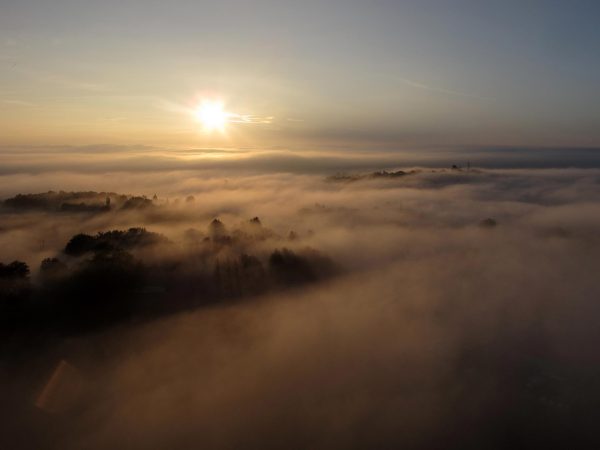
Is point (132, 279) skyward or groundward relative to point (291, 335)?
skyward

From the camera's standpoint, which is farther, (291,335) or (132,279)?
(132,279)

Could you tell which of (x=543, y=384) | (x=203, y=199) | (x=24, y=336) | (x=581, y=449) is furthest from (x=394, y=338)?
(x=203, y=199)

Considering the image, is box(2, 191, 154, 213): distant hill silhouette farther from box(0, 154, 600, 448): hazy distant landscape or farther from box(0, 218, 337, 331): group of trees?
box(0, 218, 337, 331): group of trees

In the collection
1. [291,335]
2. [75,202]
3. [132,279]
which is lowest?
[291,335]

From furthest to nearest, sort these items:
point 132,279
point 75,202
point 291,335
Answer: point 75,202, point 132,279, point 291,335

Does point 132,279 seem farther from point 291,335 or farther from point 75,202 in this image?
point 75,202

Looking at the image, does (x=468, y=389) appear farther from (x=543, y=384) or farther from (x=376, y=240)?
(x=376, y=240)

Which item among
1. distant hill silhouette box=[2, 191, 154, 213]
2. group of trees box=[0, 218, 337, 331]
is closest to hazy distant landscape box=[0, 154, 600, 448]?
group of trees box=[0, 218, 337, 331]

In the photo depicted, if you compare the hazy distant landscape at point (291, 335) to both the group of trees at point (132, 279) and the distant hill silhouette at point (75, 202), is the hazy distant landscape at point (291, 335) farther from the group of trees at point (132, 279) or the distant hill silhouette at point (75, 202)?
the distant hill silhouette at point (75, 202)

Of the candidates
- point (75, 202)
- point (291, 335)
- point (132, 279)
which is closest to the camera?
point (291, 335)

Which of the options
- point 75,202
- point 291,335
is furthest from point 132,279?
point 75,202

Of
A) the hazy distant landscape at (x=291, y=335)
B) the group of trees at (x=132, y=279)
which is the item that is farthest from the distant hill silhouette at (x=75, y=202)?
the group of trees at (x=132, y=279)
